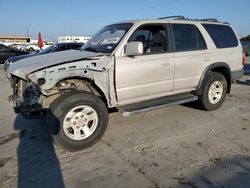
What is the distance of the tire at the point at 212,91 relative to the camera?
18.8ft

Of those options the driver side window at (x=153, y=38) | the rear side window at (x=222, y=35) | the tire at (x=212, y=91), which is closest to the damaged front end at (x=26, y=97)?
the driver side window at (x=153, y=38)

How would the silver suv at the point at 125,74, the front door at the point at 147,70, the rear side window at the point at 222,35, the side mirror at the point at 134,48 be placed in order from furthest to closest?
the rear side window at the point at 222,35, the front door at the point at 147,70, the side mirror at the point at 134,48, the silver suv at the point at 125,74

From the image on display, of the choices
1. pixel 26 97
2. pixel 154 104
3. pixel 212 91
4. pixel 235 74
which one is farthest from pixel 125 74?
pixel 235 74

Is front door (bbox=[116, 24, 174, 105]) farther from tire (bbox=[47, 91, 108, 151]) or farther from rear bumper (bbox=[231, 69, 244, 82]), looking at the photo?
A: rear bumper (bbox=[231, 69, 244, 82])

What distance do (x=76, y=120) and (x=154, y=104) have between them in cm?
154

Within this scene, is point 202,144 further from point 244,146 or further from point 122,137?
point 122,137

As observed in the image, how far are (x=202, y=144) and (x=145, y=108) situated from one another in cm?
114

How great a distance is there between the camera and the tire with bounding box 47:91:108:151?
3.98m

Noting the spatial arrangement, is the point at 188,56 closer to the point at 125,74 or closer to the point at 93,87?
the point at 125,74

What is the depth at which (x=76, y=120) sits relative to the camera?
13.8 feet

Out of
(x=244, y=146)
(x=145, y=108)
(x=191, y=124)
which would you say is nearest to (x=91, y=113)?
(x=145, y=108)

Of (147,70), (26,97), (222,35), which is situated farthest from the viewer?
(222,35)

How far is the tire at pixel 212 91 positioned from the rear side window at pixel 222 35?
0.69 metres

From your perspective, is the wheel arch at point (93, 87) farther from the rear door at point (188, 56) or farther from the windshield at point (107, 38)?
the rear door at point (188, 56)
